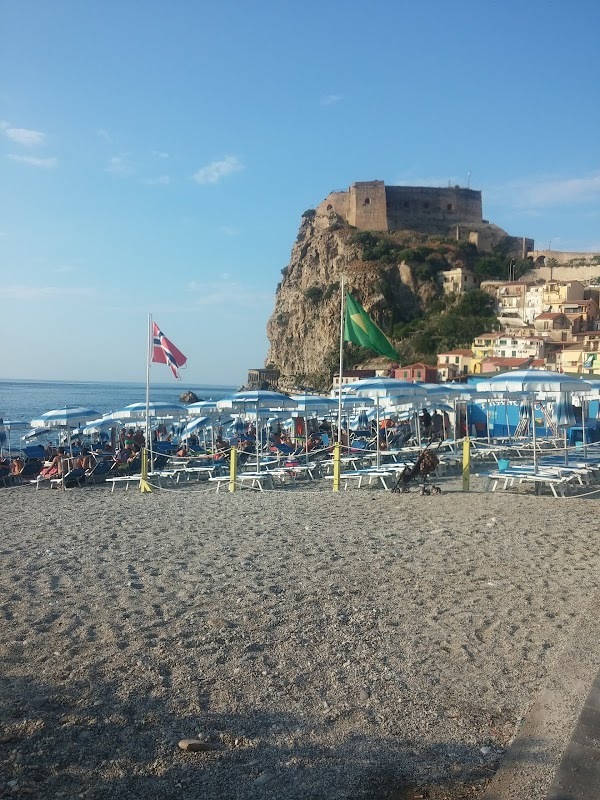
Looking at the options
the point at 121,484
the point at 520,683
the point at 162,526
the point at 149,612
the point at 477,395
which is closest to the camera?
the point at 520,683

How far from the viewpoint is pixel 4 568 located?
24.6 ft

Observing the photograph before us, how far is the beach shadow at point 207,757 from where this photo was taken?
3262 mm

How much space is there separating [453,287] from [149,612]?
3321 inches

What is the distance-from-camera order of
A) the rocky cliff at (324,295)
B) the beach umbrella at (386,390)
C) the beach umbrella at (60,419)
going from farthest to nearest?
the rocky cliff at (324,295), the beach umbrella at (60,419), the beach umbrella at (386,390)

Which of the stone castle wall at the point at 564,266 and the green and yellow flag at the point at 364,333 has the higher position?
the stone castle wall at the point at 564,266

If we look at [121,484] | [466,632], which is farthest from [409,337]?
[466,632]

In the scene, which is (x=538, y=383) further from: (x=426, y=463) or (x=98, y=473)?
(x=98, y=473)

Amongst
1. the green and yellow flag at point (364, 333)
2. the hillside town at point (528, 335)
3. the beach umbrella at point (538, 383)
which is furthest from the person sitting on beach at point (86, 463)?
the hillside town at point (528, 335)

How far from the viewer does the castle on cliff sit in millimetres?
97188

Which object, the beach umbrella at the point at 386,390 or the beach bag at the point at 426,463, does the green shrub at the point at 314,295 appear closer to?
the beach umbrella at the point at 386,390

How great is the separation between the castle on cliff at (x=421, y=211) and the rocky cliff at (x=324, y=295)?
3.19 metres

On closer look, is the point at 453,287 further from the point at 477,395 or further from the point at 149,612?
the point at 149,612

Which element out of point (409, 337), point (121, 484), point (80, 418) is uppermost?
point (409, 337)

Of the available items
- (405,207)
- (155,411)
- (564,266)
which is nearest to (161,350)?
(155,411)
